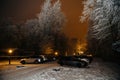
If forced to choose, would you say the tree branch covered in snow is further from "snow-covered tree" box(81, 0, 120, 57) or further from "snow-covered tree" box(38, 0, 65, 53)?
"snow-covered tree" box(38, 0, 65, 53)

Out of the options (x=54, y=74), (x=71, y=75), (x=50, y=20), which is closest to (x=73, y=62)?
(x=71, y=75)

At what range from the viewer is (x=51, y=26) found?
65.9 meters

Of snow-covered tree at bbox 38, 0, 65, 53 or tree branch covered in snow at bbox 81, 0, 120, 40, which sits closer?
tree branch covered in snow at bbox 81, 0, 120, 40

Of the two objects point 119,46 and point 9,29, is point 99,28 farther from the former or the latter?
point 9,29

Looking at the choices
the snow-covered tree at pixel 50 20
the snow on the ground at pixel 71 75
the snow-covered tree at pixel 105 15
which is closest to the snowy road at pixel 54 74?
the snow on the ground at pixel 71 75

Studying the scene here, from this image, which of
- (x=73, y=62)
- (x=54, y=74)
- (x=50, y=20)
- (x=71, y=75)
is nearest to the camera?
(x=54, y=74)

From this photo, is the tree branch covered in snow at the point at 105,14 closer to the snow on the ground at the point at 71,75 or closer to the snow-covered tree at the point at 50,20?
the snow on the ground at the point at 71,75

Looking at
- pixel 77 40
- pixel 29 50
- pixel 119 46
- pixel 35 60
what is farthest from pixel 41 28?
pixel 77 40

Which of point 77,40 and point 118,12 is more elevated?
point 77,40

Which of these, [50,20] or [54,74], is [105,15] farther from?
[50,20]

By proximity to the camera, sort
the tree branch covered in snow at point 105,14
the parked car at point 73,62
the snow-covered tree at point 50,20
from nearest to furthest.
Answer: the tree branch covered in snow at point 105,14 < the parked car at point 73,62 < the snow-covered tree at point 50,20

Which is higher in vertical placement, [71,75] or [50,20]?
[50,20]

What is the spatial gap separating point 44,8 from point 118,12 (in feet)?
159

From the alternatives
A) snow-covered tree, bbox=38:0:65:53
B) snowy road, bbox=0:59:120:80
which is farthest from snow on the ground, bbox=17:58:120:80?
snow-covered tree, bbox=38:0:65:53
